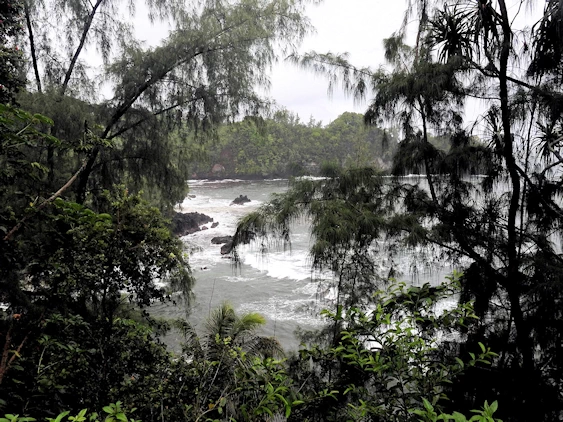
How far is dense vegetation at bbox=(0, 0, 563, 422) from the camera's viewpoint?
62.7 inches

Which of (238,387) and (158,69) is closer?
(238,387)

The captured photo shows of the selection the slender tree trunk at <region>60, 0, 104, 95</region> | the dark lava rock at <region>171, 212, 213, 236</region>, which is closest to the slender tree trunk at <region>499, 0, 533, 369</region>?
the slender tree trunk at <region>60, 0, 104, 95</region>

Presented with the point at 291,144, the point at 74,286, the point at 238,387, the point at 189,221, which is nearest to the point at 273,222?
the point at 74,286

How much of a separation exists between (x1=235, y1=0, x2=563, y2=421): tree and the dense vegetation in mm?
19

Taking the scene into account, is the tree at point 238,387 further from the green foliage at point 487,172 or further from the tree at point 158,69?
the tree at point 158,69

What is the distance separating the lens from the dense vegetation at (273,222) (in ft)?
5.23

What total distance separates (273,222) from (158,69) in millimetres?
2289

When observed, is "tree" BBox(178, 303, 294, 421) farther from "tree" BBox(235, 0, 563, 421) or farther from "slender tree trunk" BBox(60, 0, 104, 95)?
"slender tree trunk" BBox(60, 0, 104, 95)

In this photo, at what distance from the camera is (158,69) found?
420 centimetres

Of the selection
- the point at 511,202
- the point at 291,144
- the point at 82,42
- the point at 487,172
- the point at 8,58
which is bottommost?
the point at 511,202

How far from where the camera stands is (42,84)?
170 inches

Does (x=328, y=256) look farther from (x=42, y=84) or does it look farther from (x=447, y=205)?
(x=42, y=84)

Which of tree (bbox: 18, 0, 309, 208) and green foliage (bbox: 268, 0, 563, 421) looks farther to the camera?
tree (bbox: 18, 0, 309, 208)

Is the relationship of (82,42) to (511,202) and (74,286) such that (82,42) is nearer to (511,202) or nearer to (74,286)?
(74,286)
